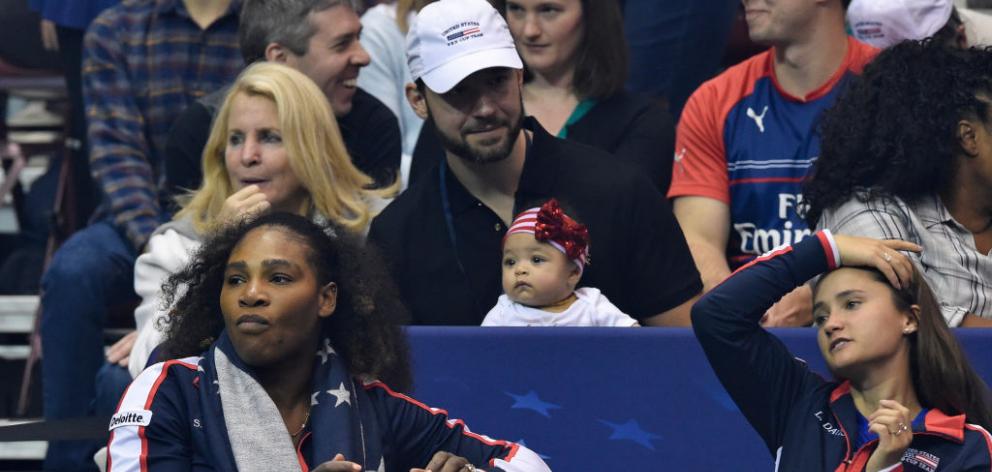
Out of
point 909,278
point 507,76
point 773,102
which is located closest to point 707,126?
point 773,102

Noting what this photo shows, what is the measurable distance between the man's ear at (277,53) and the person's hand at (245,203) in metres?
1.04

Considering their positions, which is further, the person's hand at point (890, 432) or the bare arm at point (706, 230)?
the bare arm at point (706, 230)

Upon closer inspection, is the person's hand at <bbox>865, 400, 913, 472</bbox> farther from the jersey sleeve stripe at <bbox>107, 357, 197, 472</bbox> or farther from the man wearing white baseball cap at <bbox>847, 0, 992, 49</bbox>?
the man wearing white baseball cap at <bbox>847, 0, 992, 49</bbox>

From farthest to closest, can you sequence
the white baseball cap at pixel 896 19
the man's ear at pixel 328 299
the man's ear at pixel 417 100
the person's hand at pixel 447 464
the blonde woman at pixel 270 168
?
the white baseball cap at pixel 896 19 < the man's ear at pixel 417 100 < the blonde woman at pixel 270 168 < the man's ear at pixel 328 299 < the person's hand at pixel 447 464

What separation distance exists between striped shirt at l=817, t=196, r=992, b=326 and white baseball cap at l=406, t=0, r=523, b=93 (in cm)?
117

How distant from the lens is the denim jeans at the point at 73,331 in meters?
6.02

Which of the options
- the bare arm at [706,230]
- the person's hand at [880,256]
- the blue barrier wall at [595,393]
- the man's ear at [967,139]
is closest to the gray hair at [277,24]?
the bare arm at [706,230]

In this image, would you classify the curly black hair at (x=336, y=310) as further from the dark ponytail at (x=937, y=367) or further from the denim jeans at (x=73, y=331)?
the denim jeans at (x=73, y=331)

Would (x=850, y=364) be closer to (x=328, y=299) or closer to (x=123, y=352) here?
(x=328, y=299)

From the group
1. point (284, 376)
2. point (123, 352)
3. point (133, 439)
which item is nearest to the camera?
point (133, 439)

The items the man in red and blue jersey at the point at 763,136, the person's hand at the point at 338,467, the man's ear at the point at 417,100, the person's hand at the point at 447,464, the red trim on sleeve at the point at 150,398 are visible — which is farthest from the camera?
the man in red and blue jersey at the point at 763,136

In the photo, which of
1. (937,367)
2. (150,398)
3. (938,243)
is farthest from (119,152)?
(937,367)

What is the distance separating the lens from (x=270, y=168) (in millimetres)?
5547

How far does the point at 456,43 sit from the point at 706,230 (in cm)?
106
